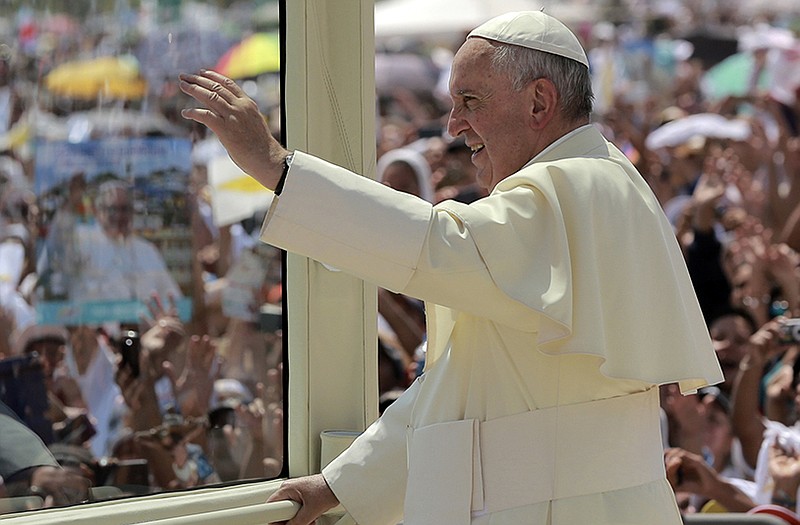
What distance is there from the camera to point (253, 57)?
124 inches

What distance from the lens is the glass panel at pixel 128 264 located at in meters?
2.74

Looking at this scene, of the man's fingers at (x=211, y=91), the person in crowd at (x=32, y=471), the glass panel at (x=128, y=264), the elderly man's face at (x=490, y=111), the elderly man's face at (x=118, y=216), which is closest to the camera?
the man's fingers at (x=211, y=91)

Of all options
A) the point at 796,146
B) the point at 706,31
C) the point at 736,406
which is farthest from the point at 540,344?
the point at 706,31

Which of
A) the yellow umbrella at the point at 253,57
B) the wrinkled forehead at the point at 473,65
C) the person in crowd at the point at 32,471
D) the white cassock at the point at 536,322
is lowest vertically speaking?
the person in crowd at the point at 32,471

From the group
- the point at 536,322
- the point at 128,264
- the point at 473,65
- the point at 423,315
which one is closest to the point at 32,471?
the point at 128,264

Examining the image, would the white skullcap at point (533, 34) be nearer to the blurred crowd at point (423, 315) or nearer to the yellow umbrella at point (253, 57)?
the blurred crowd at point (423, 315)

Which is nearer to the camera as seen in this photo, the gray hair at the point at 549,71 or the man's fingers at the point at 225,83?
the man's fingers at the point at 225,83

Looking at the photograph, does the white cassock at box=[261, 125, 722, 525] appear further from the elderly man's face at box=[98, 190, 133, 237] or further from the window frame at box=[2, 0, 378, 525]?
the elderly man's face at box=[98, 190, 133, 237]

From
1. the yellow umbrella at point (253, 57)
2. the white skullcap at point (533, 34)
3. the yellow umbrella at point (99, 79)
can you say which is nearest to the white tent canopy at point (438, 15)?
Answer: the yellow umbrella at point (253, 57)

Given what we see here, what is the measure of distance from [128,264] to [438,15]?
828 centimetres

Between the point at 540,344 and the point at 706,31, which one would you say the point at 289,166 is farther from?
the point at 706,31

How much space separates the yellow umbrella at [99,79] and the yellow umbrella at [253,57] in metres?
0.22

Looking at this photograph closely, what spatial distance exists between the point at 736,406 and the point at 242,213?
2.38m

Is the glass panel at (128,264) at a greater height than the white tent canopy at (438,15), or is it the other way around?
the white tent canopy at (438,15)
